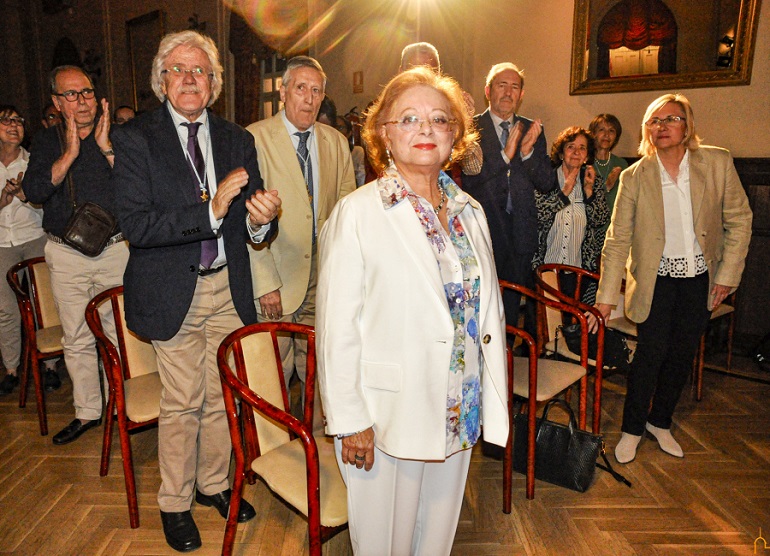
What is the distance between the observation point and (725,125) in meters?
4.51

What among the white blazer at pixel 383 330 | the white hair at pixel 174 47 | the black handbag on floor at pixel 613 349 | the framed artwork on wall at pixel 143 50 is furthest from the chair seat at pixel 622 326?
the framed artwork on wall at pixel 143 50

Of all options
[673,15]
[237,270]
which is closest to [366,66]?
[673,15]

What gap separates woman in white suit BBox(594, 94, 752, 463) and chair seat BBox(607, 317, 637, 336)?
497 millimetres

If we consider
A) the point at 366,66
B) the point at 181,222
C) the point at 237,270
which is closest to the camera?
the point at 181,222

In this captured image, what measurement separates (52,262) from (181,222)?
59.2 inches

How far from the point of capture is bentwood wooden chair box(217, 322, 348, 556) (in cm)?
163

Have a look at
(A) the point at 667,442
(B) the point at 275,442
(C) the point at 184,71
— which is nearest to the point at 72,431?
(B) the point at 275,442

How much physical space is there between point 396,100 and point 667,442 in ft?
8.20

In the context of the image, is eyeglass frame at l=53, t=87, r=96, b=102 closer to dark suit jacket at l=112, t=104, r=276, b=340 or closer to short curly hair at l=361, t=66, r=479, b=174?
Result: dark suit jacket at l=112, t=104, r=276, b=340

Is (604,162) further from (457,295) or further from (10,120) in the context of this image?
(10,120)

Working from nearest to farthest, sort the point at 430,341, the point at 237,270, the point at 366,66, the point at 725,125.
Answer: the point at 430,341 → the point at 237,270 → the point at 725,125 → the point at 366,66

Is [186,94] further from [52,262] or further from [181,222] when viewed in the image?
[52,262]

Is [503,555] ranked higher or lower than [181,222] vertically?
lower

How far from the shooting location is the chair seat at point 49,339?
10.4 feet
